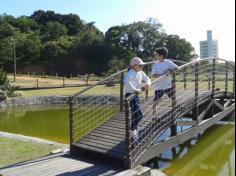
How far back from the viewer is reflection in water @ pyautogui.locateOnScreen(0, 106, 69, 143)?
11.8 metres

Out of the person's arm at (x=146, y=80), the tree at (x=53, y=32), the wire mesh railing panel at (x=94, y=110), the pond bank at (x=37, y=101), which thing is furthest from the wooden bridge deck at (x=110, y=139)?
the tree at (x=53, y=32)

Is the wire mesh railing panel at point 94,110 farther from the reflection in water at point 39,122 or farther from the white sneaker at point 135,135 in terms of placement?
the white sneaker at point 135,135

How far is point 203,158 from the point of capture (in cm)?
833

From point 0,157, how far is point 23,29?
5006 cm

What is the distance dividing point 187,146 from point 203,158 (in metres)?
0.97

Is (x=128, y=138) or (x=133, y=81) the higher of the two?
(x=133, y=81)

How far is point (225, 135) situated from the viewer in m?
10.5

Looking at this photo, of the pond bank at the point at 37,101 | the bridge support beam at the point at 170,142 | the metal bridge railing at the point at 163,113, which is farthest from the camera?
the pond bank at the point at 37,101

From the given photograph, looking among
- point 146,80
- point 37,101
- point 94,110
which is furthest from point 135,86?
point 37,101

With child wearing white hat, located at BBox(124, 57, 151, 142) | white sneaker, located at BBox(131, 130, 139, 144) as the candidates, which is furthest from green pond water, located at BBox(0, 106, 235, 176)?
child wearing white hat, located at BBox(124, 57, 151, 142)

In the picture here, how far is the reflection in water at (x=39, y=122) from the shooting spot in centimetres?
1185

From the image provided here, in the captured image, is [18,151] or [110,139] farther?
[18,151]

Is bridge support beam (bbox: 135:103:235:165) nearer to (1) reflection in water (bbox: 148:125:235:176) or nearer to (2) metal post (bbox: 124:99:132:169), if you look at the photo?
(2) metal post (bbox: 124:99:132:169)

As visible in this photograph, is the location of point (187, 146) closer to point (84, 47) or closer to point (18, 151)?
point (18, 151)
